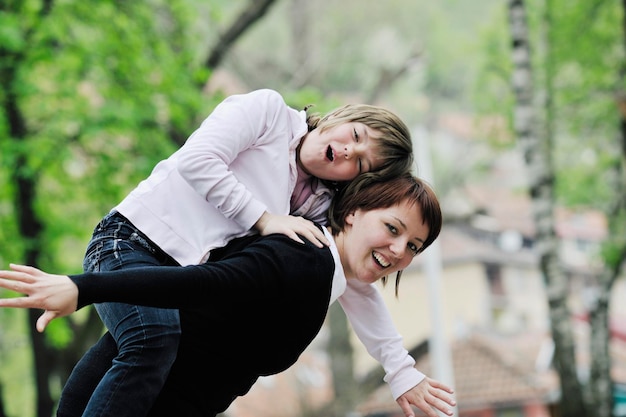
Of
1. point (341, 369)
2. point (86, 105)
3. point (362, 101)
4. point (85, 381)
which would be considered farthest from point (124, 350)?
point (362, 101)

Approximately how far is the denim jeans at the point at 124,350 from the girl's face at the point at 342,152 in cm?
53

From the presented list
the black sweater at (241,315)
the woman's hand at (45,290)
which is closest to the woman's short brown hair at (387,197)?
the black sweater at (241,315)

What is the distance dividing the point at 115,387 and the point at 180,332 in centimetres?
23

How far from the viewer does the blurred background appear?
32.2 feet

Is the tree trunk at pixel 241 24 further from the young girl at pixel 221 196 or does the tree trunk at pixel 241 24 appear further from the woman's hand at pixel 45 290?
the woman's hand at pixel 45 290

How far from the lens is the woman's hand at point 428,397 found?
3045mm

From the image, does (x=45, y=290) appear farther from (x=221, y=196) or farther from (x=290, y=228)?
(x=290, y=228)

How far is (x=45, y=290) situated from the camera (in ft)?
7.08

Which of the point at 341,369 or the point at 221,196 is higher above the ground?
the point at 221,196

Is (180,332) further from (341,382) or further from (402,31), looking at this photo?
(402,31)

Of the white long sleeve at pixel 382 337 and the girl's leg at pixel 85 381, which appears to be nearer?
the girl's leg at pixel 85 381

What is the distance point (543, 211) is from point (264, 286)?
9176 millimetres

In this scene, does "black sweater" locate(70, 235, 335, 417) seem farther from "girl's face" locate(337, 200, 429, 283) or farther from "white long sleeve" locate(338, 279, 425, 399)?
"white long sleeve" locate(338, 279, 425, 399)

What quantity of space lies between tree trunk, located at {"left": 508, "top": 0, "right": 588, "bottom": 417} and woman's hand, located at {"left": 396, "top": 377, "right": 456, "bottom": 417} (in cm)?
819
